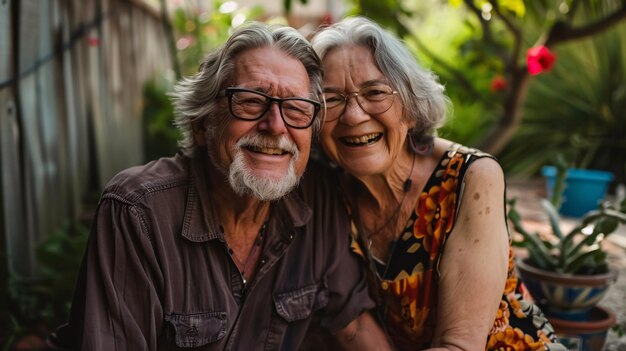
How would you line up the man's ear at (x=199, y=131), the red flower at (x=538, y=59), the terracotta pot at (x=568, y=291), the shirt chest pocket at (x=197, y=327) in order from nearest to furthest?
the shirt chest pocket at (x=197, y=327) → the man's ear at (x=199, y=131) → the terracotta pot at (x=568, y=291) → the red flower at (x=538, y=59)

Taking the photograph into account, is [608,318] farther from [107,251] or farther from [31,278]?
[31,278]

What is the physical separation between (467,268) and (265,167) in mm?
769

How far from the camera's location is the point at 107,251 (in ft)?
5.99

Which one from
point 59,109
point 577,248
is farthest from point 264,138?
point 59,109

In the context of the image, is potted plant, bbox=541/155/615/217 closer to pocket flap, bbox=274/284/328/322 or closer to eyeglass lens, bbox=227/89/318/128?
pocket flap, bbox=274/284/328/322

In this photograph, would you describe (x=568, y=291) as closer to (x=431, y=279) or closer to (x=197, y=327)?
(x=431, y=279)

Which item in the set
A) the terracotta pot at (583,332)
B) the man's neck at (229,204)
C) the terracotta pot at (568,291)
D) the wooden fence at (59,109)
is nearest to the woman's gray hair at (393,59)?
the man's neck at (229,204)

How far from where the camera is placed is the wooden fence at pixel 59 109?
324 cm

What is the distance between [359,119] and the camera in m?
2.16

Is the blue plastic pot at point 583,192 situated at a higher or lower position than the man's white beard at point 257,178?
lower

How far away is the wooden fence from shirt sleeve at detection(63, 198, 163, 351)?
1.45m

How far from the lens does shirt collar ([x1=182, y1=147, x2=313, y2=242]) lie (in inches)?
78.8

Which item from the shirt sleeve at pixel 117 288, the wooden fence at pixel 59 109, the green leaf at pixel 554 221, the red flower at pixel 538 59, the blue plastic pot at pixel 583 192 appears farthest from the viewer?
the blue plastic pot at pixel 583 192

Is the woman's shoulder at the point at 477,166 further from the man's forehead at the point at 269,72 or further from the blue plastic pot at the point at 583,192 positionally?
the blue plastic pot at the point at 583,192
